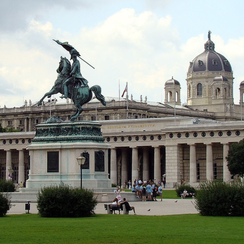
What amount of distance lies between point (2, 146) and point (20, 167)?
242 inches

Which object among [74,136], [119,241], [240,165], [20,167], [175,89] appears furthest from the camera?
[175,89]

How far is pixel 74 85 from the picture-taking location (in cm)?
5178

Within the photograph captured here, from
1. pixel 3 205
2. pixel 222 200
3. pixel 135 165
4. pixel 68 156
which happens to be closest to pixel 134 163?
pixel 135 165

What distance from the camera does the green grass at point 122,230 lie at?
25.3 m

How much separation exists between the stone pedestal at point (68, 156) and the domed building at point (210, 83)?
395 feet

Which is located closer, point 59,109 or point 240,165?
point 240,165

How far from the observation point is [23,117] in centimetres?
16288

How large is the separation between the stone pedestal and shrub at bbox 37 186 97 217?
12675 millimetres

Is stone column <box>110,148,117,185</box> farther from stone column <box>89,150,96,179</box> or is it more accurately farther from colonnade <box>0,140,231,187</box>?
stone column <box>89,150,96,179</box>

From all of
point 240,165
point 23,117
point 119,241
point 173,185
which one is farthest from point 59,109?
point 119,241

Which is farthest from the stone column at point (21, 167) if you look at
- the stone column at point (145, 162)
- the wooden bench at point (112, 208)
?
the wooden bench at point (112, 208)

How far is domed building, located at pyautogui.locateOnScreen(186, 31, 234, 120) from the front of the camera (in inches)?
6663

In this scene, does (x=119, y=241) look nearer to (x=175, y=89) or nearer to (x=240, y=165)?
(x=240, y=165)

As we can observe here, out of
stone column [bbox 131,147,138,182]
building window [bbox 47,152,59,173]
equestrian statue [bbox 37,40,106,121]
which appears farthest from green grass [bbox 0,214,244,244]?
stone column [bbox 131,147,138,182]
